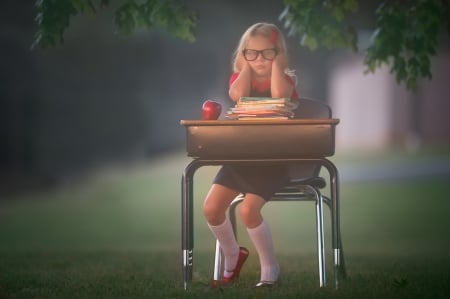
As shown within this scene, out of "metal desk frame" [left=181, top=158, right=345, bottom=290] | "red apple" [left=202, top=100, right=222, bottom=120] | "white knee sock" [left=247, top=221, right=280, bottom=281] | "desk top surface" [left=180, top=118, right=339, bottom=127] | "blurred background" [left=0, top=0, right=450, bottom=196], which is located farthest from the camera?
"blurred background" [left=0, top=0, right=450, bottom=196]

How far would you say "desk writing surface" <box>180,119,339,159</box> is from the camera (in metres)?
5.04

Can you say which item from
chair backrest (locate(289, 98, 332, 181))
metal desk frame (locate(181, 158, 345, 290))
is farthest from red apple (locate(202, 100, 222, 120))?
chair backrest (locate(289, 98, 332, 181))

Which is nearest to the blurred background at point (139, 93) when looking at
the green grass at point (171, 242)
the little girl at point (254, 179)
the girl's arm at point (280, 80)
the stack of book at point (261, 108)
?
the green grass at point (171, 242)

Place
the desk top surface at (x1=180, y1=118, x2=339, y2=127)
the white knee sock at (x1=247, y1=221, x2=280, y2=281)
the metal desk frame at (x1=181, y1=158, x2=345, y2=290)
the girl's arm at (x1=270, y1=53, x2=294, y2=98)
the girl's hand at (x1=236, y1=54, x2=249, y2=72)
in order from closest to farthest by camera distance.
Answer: the desk top surface at (x1=180, y1=118, x2=339, y2=127) < the metal desk frame at (x1=181, y1=158, x2=345, y2=290) < the white knee sock at (x1=247, y1=221, x2=280, y2=281) < the girl's arm at (x1=270, y1=53, x2=294, y2=98) < the girl's hand at (x1=236, y1=54, x2=249, y2=72)

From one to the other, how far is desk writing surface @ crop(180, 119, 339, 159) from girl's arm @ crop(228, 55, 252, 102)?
498 mm

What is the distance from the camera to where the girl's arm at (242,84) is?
553 centimetres

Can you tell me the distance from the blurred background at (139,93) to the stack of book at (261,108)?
12150 millimetres

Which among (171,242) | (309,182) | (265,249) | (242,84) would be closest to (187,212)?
(265,249)

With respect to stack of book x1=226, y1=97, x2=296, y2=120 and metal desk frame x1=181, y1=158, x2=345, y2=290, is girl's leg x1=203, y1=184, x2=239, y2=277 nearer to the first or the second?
Result: metal desk frame x1=181, y1=158, x2=345, y2=290

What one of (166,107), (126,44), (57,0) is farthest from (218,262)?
(166,107)

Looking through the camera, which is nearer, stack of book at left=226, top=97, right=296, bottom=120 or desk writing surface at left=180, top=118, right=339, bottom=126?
desk writing surface at left=180, top=118, right=339, bottom=126

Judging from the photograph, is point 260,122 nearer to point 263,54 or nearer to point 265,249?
point 263,54

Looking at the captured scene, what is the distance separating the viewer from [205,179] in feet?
62.7

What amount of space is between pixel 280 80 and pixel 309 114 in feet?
1.45
